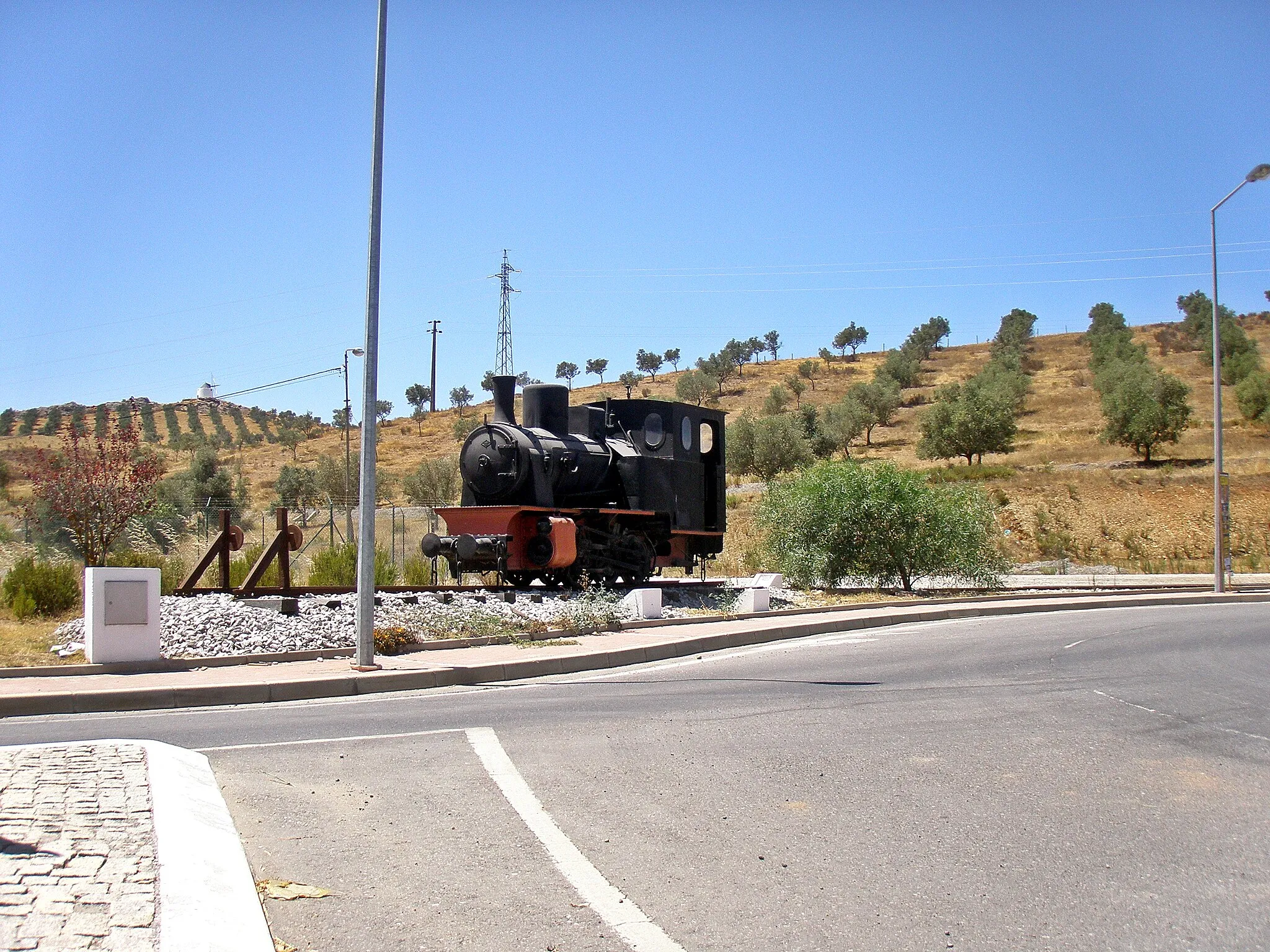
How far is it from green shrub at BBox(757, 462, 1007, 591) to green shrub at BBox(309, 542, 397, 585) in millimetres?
10053

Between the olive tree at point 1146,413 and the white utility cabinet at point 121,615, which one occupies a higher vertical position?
the olive tree at point 1146,413

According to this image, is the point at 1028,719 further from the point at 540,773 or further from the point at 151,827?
the point at 151,827

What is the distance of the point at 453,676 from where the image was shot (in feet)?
38.3

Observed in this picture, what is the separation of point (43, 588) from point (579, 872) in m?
13.1

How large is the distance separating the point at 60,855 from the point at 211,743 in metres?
3.57

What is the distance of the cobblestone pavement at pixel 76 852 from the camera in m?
3.62

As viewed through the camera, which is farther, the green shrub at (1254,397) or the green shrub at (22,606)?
the green shrub at (1254,397)

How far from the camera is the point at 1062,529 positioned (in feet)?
139

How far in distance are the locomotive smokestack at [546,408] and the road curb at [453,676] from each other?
220 inches

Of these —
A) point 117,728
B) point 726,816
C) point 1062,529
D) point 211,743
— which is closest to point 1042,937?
point 726,816

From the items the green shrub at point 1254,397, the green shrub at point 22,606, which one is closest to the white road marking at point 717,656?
the green shrub at point 22,606

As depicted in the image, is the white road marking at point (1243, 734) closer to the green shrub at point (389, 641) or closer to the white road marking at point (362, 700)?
the white road marking at point (362, 700)

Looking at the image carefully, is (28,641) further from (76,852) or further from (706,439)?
(706,439)

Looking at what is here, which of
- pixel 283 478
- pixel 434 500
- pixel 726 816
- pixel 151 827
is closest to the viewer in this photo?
pixel 151 827
